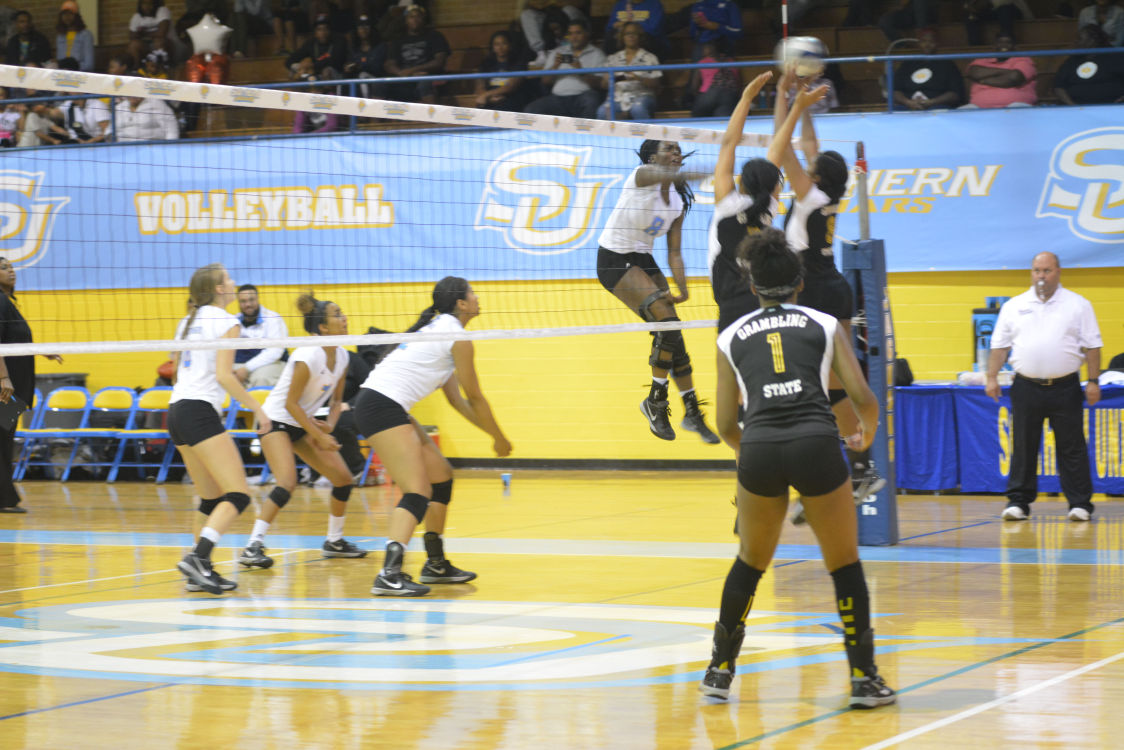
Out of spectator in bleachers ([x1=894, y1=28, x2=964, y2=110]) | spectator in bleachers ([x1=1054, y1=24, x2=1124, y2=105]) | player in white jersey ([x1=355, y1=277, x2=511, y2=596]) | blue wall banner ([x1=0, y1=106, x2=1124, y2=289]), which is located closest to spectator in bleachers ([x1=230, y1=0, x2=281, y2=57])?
blue wall banner ([x1=0, y1=106, x2=1124, y2=289])

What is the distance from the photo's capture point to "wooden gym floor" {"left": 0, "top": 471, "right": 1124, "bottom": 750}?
15.1 ft

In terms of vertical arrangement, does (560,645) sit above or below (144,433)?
below

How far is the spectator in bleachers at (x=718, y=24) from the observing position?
15.4m

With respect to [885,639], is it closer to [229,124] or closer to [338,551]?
[338,551]

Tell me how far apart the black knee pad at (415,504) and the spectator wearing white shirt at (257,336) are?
6.05m

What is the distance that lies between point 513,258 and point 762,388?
10226 millimetres

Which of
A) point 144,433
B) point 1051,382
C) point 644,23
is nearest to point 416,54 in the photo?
point 644,23

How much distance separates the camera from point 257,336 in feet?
44.8

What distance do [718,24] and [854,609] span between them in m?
11.7

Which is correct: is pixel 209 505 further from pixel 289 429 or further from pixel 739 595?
pixel 739 595

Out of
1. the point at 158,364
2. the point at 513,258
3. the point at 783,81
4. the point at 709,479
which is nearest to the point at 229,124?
the point at 158,364

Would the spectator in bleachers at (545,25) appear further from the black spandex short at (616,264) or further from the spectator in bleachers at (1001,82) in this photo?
the black spandex short at (616,264)

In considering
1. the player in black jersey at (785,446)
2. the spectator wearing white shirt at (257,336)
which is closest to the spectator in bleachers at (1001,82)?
the spectator wearing white shirt at (257,336)

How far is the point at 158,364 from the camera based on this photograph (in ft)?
57.1
